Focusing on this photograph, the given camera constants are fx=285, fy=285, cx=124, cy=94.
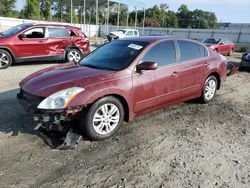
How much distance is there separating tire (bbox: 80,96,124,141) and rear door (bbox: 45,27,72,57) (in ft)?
25.0

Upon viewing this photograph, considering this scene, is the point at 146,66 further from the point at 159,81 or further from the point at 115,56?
the point at 115,56

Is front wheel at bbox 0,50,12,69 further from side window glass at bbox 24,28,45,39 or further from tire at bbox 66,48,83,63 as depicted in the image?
tire at bbox 66,48,83,63

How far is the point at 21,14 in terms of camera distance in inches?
2206

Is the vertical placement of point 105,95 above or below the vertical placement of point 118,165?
above

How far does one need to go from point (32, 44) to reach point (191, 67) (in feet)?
23.6

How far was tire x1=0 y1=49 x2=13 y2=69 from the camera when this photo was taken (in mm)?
10461

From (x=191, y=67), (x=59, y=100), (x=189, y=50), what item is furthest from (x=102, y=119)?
(x=189, y=50)

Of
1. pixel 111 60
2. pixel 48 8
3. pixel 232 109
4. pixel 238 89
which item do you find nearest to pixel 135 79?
pixel 111 60

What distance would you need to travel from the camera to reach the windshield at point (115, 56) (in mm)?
4991

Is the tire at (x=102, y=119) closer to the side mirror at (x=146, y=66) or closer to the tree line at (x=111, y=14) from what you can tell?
the side mirror at (x=146, y=66)

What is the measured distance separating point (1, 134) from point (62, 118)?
49.7 inches

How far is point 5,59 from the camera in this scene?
1055 centimetres

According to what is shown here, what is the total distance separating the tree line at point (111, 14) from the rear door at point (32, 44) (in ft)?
90.0

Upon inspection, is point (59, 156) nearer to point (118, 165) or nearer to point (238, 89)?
point (118, 165)
